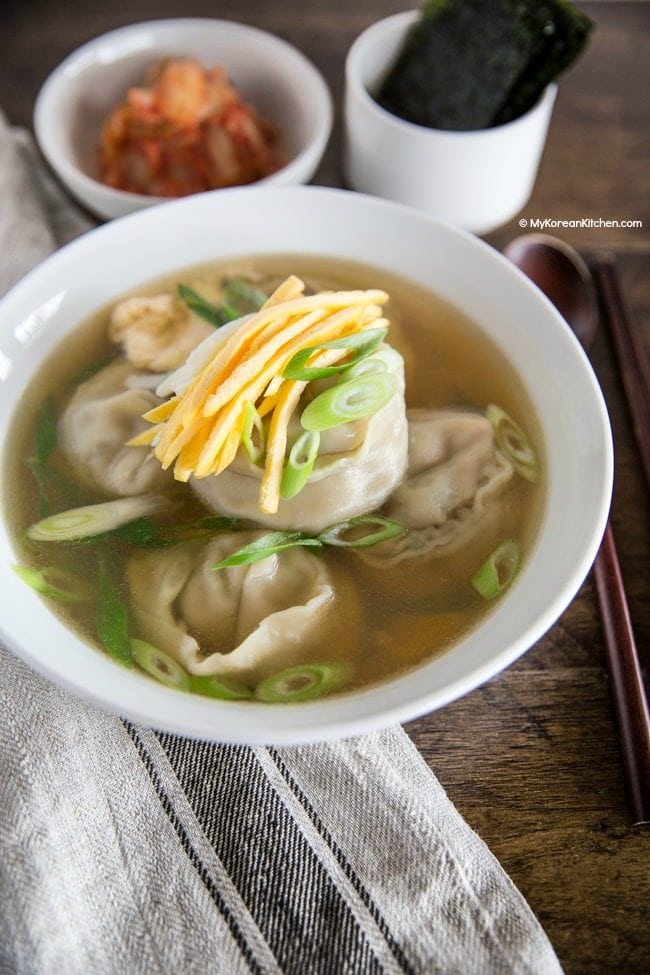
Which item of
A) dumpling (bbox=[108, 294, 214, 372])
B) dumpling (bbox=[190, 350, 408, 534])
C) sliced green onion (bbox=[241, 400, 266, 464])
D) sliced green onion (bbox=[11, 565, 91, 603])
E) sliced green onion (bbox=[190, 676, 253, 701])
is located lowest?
sliced green onion (bbox=[190, 676, 253, 701])

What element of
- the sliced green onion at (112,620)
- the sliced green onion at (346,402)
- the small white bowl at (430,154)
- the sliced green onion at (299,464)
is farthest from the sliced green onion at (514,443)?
the sliced green onion at (112,620)

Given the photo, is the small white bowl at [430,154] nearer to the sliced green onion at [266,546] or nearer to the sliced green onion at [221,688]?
the sliced green onion at [266,546]

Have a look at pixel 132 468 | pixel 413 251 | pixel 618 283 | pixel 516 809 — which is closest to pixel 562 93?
pixel 618 283

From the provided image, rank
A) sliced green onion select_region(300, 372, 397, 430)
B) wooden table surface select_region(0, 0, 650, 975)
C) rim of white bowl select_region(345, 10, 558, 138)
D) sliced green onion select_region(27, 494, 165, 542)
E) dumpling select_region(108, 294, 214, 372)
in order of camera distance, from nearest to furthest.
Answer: wooden table surface select_region(0, 0, 650, 975), sliced green onion select_region(300, 372, 397, 430), sliced green onion select_region(27, 494, 165, 542), dumpling select_region(108, 294, 214, 372), rim of white bowl select_region(345, 10, 558, 138)

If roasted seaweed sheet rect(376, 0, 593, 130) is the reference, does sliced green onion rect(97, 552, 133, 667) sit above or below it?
below

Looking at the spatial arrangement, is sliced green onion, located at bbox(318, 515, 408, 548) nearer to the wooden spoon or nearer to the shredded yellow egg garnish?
the shredded yellow egg garnish

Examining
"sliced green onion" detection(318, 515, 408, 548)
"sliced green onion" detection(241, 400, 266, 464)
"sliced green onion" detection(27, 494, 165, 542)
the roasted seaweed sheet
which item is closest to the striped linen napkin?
"sliced green onion" detection(27, 494, 165, 542)
